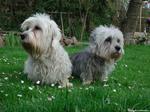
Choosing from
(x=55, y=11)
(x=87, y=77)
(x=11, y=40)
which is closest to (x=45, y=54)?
(x=87, y=77)

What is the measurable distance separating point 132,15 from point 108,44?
11680 millimetres

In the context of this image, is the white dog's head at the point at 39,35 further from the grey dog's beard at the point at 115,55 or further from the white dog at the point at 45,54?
the grey dog's beard at the point at 115,55

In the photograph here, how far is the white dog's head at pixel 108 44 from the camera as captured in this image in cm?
883

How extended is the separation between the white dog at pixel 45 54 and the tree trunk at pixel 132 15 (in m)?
11.9

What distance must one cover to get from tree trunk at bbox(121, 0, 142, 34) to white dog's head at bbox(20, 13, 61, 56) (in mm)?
12043

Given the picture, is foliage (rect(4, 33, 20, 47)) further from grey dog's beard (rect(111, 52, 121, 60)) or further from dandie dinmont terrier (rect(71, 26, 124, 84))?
grey dog's beard (rect(111, 52, 121, 60))

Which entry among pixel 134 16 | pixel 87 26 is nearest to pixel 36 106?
pixel 134 16

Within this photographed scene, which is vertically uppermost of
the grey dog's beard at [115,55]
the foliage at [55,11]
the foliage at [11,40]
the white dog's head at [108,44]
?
the white dog's head at [108,44]

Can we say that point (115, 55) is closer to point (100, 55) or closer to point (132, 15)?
point (100, 55)

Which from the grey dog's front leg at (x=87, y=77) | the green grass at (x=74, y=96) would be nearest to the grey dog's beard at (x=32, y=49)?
the green grass at (x=74, y=96)

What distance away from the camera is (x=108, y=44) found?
8.91 m

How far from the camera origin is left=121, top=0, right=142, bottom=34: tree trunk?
20078 mm

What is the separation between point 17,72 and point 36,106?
4.84m

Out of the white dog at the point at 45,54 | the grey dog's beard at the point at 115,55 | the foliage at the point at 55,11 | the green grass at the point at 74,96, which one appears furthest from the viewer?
the foliage at the point at 55,11
